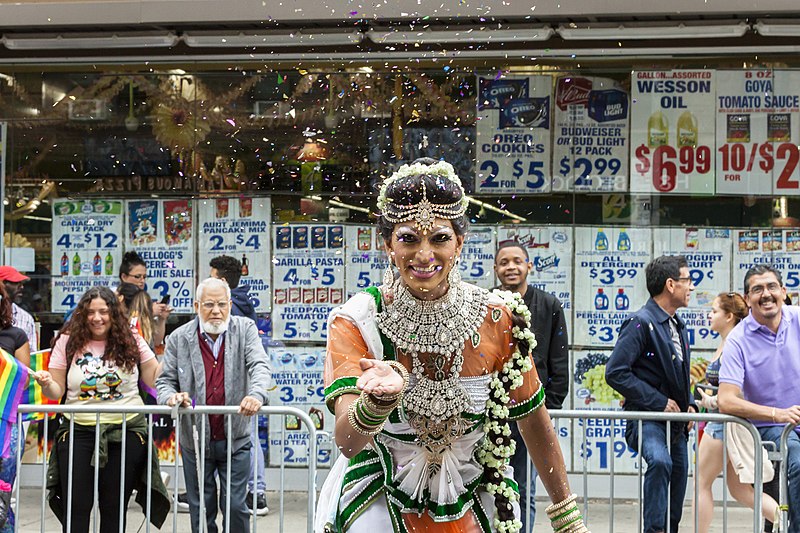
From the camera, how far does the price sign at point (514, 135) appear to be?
9.10m

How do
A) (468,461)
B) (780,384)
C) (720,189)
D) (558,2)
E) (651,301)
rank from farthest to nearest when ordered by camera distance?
(720,189) → (558,2) → (651,301) → (780,384) → (468,461)

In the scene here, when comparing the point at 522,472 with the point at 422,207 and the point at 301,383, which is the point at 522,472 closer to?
the point at 301,383

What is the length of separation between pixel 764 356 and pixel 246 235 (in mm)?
A: 4376

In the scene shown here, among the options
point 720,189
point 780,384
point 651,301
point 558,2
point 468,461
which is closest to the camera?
point 468,461

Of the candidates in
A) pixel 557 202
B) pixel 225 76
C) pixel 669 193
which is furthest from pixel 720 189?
pixel 225 76

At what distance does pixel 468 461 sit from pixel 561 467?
28 centimetres

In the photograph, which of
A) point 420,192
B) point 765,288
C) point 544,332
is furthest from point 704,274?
point 420,192

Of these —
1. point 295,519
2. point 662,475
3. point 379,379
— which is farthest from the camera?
point 295,519

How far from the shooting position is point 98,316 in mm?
6910

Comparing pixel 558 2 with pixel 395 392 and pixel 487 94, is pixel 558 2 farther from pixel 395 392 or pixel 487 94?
pixel 395 392

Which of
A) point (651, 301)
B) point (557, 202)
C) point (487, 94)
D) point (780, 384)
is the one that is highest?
point (487, 94)

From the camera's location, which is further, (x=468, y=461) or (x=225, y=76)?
(x=225, y=76)

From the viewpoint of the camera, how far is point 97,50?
9.41 m

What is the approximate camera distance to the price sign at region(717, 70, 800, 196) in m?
8.98
